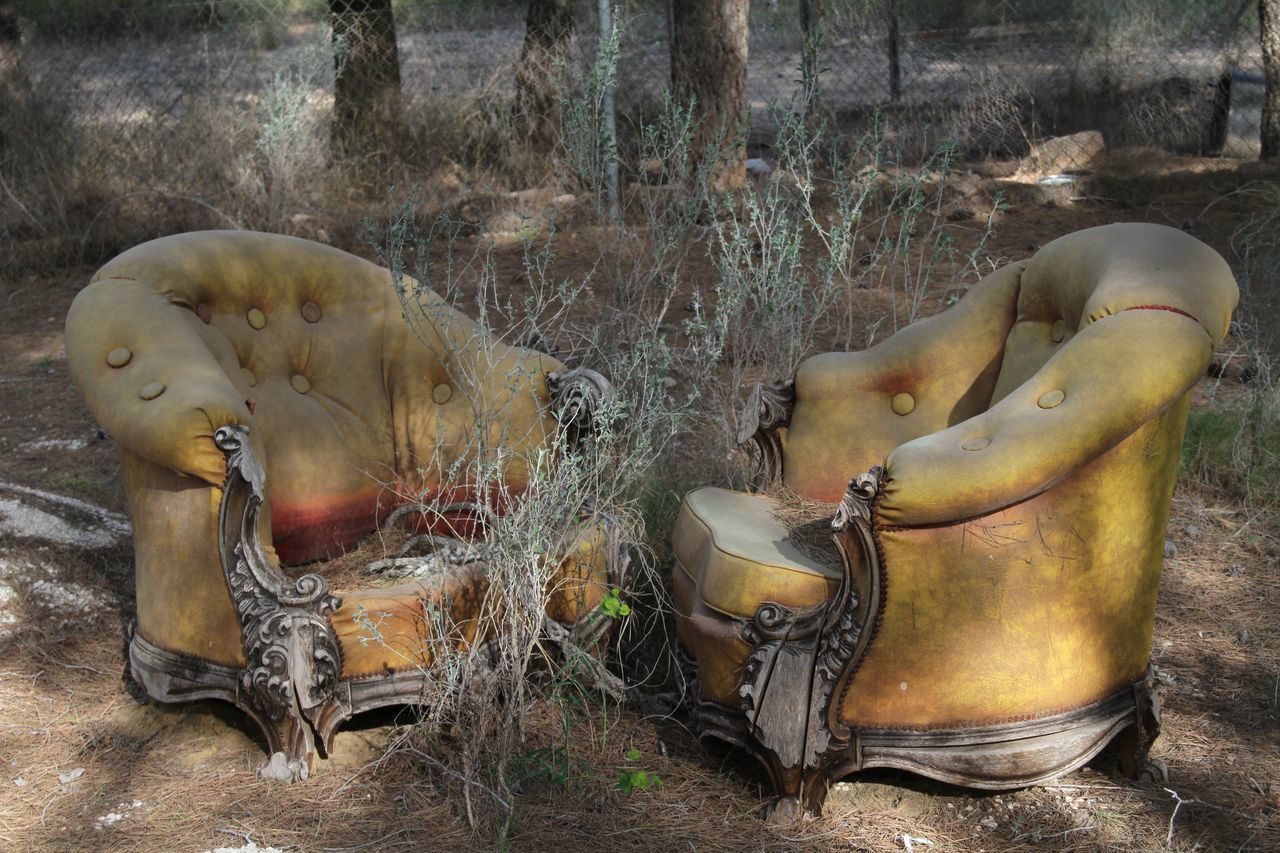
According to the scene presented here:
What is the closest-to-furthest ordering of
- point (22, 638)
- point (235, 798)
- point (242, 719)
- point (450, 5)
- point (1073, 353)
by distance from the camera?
point (1073, 353) < point (235, 798) < point (242, 719) < point (22, 638) < point (450, 5)

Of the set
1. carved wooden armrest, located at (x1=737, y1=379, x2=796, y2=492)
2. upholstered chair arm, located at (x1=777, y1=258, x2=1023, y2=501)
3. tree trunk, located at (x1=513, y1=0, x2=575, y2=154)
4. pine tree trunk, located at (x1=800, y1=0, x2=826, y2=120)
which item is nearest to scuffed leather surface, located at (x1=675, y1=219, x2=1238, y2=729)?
upholstered chair arm, located at (x1=777, y1=258, x2=1023, y2=501)

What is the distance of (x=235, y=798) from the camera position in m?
3.19

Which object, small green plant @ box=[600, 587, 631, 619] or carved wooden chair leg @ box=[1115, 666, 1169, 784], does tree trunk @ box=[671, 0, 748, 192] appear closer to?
small green plant @ box=[600, 587, 631, 619]

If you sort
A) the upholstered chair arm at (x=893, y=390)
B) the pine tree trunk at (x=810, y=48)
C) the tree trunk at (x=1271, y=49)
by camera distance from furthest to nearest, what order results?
the tree trunk at (x=1271, y=49) < the pine tree trunk at (x=810, y=48) < the upholstered chair arm at (x=893, y=390)

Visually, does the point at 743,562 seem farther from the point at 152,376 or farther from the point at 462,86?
the point at 462,86

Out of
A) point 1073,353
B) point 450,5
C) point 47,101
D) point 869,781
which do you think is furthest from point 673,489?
point 450,5

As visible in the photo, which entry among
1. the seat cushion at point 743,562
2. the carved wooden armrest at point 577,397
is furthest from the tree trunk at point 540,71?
the seat cushion at point 743,562

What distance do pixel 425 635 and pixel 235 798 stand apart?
1.97 ft

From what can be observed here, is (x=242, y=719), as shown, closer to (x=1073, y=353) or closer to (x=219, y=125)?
(x=1073, y=353)

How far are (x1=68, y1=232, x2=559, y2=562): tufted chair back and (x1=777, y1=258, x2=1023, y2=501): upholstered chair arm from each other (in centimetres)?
78

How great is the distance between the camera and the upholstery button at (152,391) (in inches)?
128

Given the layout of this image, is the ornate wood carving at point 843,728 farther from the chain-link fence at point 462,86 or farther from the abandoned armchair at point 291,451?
the chain-link fence at point 462,86

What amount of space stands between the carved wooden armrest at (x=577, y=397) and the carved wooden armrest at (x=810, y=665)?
884 millimetres

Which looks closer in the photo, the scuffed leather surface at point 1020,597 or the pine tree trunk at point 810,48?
the scuffed leather surface at point 1020,597
